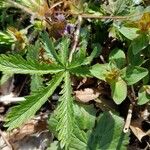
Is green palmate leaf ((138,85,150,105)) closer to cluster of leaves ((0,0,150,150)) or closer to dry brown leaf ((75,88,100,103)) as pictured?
cluster of leaves ((0,0,150,150))

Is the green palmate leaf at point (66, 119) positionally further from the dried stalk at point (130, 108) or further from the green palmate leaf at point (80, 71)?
the dried stalk at point (130, 108)

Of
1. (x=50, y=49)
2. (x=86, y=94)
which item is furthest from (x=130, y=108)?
(x=50, y=49)

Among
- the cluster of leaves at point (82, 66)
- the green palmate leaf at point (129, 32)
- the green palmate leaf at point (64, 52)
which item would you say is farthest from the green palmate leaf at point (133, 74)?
the green palmate leaf at point (64, 52)

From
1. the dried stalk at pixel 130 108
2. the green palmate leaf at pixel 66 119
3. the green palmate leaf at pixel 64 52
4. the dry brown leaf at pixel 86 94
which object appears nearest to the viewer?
the green palmate leaf at pixel 66 119

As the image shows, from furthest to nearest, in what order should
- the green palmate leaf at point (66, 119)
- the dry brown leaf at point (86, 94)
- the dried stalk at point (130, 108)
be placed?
1. the dry brown leaf at point (86, 94)
2. the dried stalk at point (130, 108)
3. the green palmate leaf at point (66, 119)

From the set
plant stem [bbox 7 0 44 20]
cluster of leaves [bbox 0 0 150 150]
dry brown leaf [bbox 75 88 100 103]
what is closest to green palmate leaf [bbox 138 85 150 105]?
cluster of leaves [bbox 0 0 150 150]

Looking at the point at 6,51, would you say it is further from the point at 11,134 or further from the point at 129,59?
the point at 129,59

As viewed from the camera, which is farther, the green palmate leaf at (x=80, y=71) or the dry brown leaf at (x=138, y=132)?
the dry brown leaf at (x=138, y=132)

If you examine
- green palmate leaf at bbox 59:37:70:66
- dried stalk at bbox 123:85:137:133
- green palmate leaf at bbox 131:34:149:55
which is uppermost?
green palmate leaf at bbox 131:34:149:55

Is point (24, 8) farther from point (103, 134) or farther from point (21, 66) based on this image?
point (103, 134)
